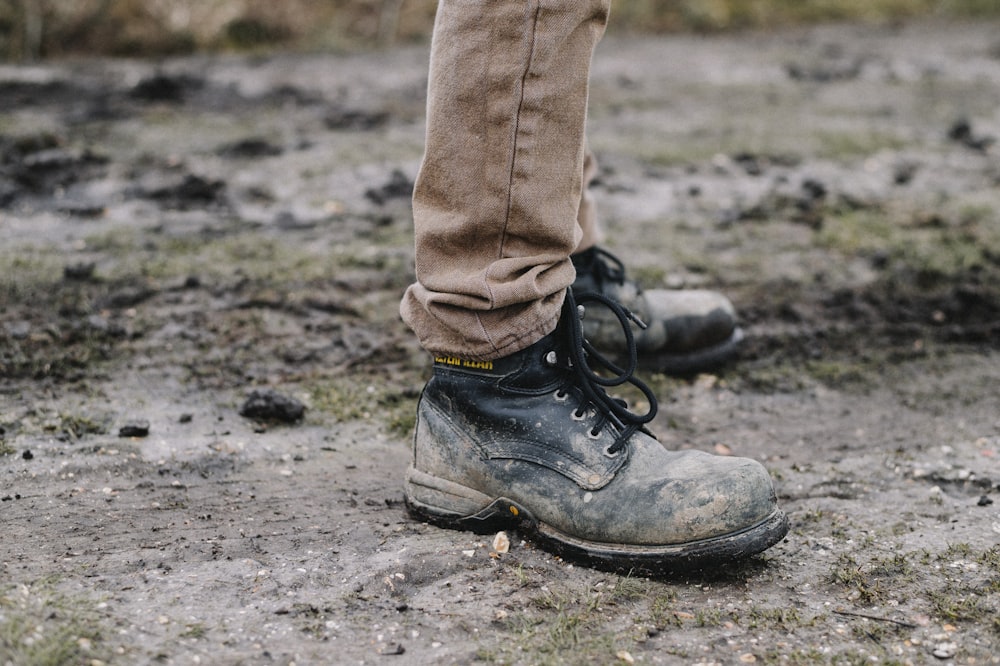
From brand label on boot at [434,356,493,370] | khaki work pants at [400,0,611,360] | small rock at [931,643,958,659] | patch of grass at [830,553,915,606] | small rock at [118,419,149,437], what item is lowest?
small rock at [118,419,149,437]

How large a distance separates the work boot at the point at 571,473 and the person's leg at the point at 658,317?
2.02 ft

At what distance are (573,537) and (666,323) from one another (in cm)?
101

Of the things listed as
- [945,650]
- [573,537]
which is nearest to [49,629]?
[573,537]

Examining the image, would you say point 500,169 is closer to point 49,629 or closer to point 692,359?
point 49,629

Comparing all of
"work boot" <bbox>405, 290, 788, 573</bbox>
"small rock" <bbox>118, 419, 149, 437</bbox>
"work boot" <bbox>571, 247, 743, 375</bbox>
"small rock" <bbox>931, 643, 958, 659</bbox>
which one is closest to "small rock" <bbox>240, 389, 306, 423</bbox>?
"small rock" <bbox>118, 419, 149, 437</bbox>

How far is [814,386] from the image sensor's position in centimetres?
254

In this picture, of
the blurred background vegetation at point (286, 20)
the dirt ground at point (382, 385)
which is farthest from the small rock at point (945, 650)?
the blurred background vegetation at point (286, 20)

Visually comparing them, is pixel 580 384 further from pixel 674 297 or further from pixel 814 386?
pixel 814 386

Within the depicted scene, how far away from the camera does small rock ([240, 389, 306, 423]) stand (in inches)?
85.3

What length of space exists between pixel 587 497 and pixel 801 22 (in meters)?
8.21

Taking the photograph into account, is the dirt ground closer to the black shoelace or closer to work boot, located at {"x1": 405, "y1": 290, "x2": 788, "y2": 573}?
work boot, located at {"x1": 405, "y1": 290, "x2": 788, "y2": 573}

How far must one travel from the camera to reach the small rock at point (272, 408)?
7.11ft

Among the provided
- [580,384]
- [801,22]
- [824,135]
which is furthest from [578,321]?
[801,22]

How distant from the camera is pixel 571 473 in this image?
166cm
